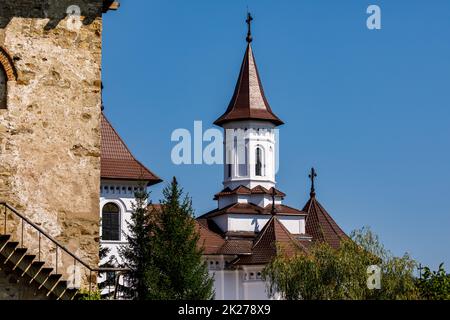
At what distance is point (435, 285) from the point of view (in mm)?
31594

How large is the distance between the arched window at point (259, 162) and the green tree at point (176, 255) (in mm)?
22328

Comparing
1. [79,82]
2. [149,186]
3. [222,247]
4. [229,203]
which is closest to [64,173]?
[79,82]

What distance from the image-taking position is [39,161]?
19156 mm

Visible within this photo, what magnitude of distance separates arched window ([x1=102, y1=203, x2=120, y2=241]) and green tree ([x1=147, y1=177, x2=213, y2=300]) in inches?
289

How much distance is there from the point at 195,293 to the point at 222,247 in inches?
722

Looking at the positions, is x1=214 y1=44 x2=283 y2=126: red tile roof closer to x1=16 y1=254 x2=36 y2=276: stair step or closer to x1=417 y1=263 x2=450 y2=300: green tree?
x1=417 y1=263 x2=450 y2=300: green tree

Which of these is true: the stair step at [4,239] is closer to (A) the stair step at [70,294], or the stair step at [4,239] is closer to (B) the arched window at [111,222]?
(A) the stair step at [70,294]

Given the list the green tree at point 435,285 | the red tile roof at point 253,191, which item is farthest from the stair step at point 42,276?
the red tile roof at point 253,191

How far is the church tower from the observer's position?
62.0 metres

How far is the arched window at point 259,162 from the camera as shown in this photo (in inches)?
2452

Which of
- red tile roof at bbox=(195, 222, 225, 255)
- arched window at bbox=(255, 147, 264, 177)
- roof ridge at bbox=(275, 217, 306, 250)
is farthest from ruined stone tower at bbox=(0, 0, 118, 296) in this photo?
arched window at bbox=(255, 147, 264, 177)

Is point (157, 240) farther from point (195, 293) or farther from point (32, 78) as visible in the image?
point (32, 78)

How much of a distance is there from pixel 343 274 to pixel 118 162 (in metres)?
15.4

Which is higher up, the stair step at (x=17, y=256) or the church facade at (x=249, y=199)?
the church facade at (x=249, y=199)
